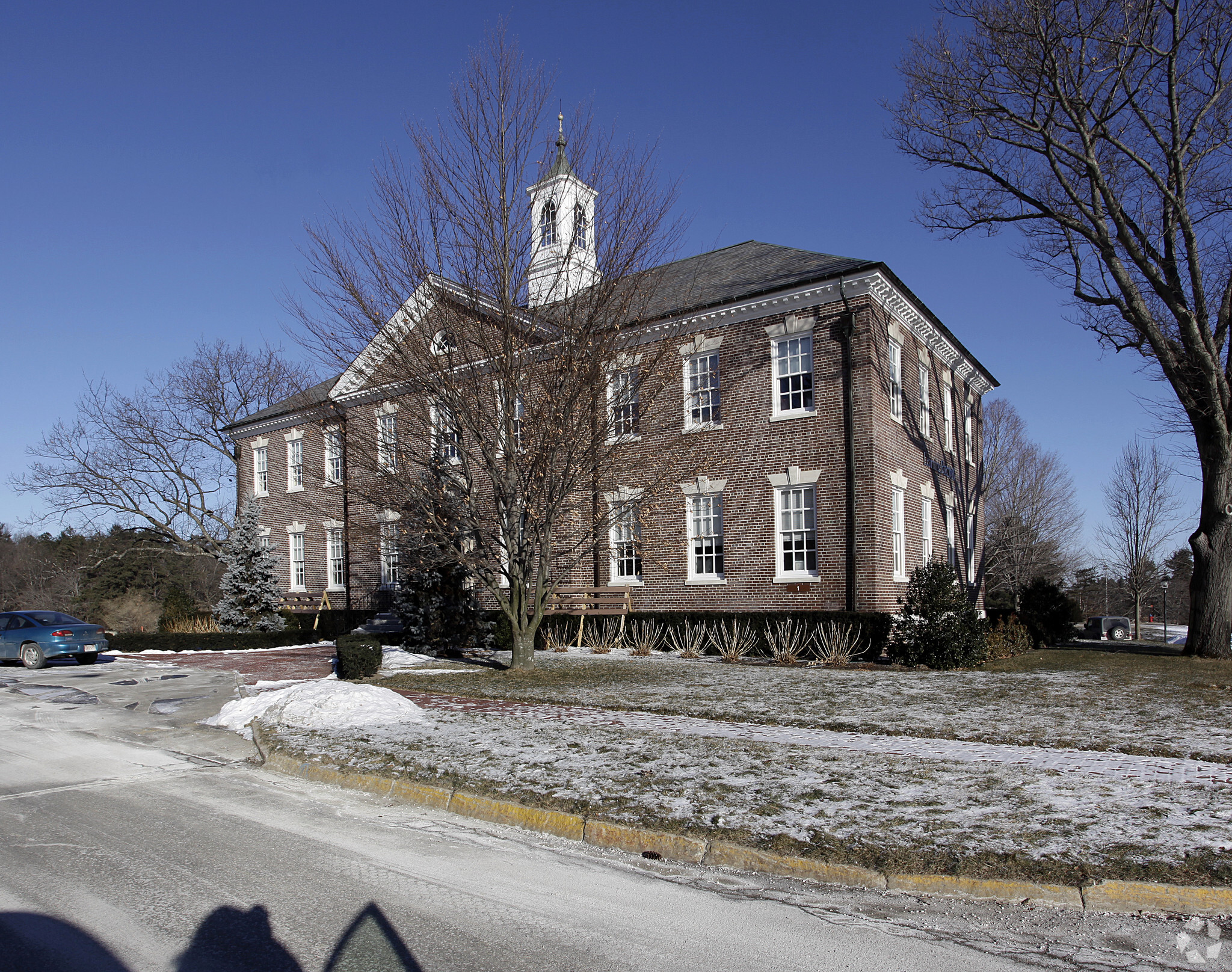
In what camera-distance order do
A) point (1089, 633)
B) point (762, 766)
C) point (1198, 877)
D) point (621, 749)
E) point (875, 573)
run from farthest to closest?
1. point (1089, 633)
2. point (875, 573)
3. point (621, 749)
4. point (762, 766)
5. point (1198, 877)

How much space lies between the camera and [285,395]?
141ft

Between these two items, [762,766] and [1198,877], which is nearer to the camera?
[1198,877]

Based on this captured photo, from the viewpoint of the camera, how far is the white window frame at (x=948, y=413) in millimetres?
26172

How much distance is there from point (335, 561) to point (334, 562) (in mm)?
50

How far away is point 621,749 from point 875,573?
12466 millimetres

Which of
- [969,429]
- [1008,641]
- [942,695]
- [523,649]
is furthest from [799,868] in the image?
[969,429]

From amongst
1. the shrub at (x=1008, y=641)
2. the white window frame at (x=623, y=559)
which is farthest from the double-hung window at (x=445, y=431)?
the shrub at (x=1008, y=641)

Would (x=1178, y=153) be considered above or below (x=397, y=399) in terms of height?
above

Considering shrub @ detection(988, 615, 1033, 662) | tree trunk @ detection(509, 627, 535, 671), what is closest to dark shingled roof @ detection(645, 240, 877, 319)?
tree trunk @ detection(509, 627, 535, 671)

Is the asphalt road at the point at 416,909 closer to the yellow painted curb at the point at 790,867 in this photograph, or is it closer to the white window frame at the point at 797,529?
the yellow painted curb at the point at 790,867

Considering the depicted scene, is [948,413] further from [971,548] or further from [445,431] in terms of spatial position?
[445,431]

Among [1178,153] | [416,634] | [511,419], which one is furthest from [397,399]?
[1178,153]

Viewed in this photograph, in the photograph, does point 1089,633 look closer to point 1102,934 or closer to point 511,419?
point 511,419

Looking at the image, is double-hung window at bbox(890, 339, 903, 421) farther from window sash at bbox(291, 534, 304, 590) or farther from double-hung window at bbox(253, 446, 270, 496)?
double-hung window at bbox(253, 446, 270, 496)
